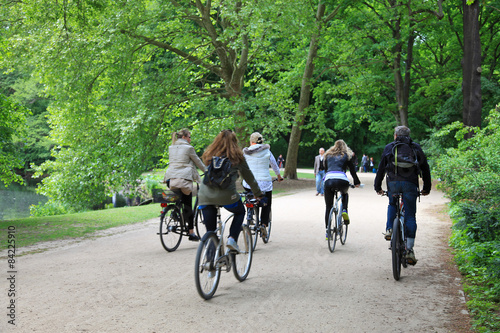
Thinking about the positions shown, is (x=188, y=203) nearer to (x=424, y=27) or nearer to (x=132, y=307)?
(x=132, y=307)

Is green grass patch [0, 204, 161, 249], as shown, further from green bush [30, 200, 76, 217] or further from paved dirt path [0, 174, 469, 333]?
green bush [30, 200, 76, 217]

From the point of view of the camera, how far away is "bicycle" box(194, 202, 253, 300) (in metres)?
5.49

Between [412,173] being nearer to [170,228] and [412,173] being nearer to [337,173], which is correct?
[337,173]

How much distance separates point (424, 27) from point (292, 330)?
23.4 m

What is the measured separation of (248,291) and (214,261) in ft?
1.99

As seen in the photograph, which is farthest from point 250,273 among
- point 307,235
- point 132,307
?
point 307,235

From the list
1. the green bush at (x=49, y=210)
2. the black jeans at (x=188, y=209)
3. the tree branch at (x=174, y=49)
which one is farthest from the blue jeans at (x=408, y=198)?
the green bush at (x=49, y=210)

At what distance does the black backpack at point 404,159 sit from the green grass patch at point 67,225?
6.57 m

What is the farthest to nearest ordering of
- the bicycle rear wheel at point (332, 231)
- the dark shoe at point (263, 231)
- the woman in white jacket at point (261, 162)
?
the woman in white jacket at point (261, 162), the dark shoe at point (263, 231), the bicycle rear wheel at point (332, 231)

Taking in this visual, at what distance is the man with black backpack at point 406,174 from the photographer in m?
6.91

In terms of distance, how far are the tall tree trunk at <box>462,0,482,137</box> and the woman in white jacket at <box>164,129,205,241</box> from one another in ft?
40.2

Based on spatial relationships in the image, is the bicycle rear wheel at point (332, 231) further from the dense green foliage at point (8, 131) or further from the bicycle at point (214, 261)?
the dense green foliage at point (8, 131)

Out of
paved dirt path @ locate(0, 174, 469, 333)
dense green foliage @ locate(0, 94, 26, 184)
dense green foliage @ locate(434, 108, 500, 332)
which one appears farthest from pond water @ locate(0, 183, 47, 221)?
dense green foliage @ locate(434, 108, 500, 332)

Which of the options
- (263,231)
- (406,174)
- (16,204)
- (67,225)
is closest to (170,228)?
(263,231)
